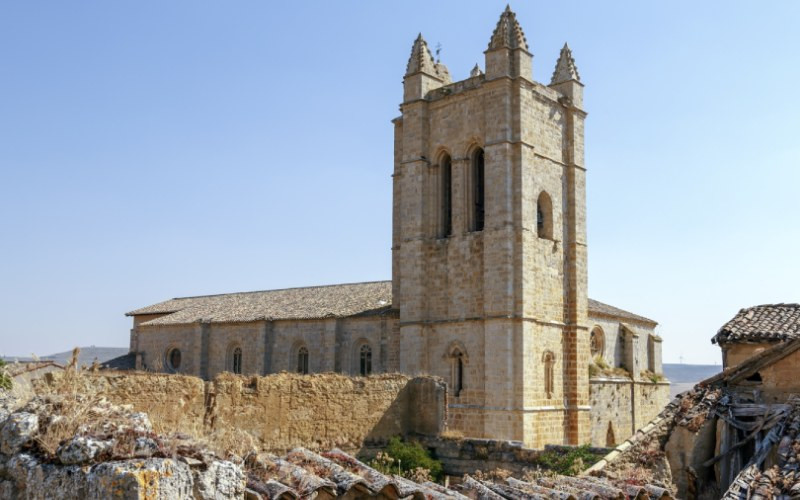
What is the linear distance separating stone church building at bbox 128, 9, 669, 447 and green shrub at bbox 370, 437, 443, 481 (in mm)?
10479

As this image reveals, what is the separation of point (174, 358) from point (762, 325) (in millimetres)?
28158

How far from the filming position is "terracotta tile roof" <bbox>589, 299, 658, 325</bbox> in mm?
34112

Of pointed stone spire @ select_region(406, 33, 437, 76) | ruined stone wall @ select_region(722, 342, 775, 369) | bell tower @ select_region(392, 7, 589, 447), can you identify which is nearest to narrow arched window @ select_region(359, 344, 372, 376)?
bell tower @ select_region(392, 7, 589, 447)

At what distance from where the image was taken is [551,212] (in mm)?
28938

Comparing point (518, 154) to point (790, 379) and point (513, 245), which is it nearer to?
point (513, 245)

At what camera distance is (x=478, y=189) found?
28.9 meters

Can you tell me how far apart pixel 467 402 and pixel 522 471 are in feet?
40.1

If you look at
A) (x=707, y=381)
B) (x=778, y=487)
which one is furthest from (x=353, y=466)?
(x=707, y=381)

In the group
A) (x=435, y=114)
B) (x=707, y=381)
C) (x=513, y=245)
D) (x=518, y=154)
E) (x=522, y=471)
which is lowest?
(x=522, y=471)

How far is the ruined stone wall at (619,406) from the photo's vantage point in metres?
30.9

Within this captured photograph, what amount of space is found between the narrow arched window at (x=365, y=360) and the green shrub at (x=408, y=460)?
14.4 m

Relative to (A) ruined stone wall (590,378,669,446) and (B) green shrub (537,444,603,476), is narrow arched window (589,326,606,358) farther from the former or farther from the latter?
(B) green shrub (537,444,603,476)

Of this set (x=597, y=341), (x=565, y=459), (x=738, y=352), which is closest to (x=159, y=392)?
(x=565, y=459)

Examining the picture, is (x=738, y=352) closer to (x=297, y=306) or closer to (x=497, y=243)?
(x=497, y=243)
